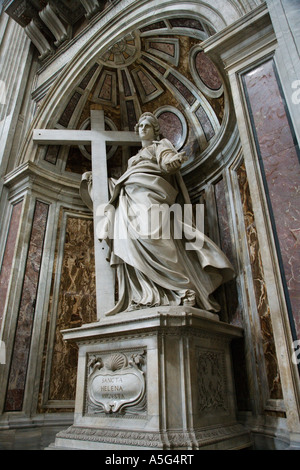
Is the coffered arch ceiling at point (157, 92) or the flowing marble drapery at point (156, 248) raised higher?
the coffered arch ceiling at point (157, 92)

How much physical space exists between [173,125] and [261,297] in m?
3.06

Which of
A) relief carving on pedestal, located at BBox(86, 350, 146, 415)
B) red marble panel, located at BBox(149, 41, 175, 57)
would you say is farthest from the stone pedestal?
red marble panel, located at BBox(149, 41, 175, 57)

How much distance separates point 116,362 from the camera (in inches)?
122

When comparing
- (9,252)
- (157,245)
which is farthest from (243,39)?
(9,252)

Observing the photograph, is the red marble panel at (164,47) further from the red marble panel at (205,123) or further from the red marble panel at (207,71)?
the red marble panel at (205,123)

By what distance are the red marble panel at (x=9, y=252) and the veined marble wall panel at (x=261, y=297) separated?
116 inches

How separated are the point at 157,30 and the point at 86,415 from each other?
467 centimetres

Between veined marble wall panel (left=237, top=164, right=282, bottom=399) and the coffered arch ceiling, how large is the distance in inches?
36.7

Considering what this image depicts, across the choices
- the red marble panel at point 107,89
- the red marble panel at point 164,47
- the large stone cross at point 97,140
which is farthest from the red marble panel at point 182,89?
the red marble panel at point 107,89

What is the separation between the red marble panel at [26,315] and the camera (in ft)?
13.9

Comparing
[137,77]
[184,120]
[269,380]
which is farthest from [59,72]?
[269,380]

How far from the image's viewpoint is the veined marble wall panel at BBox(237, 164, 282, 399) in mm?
3137

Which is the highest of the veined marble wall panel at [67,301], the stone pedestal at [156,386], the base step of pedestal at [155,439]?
the veined marble wall panel at [67,301]
